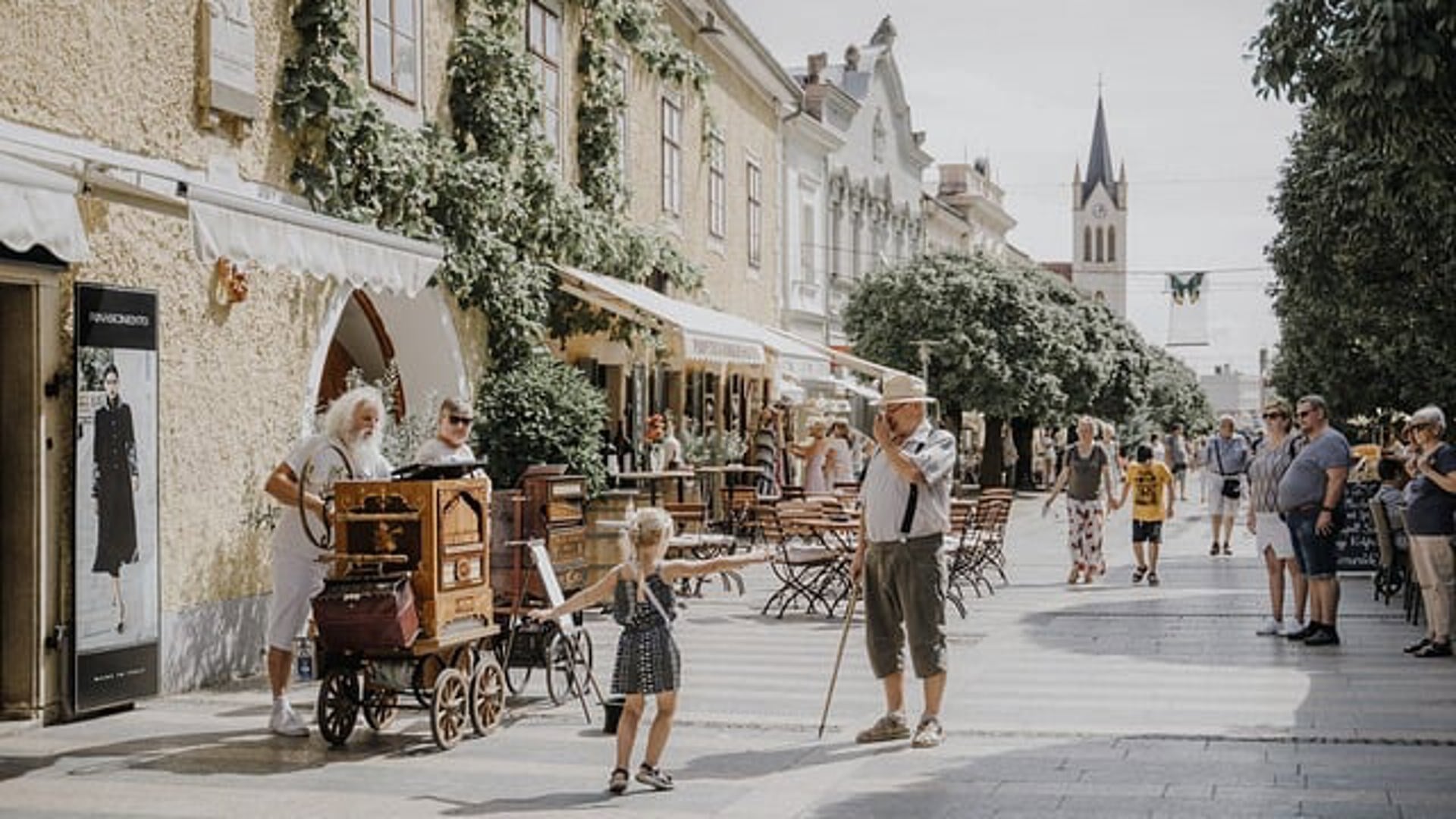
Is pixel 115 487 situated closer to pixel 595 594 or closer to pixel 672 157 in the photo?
pixel 595 594

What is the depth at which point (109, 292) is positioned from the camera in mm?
10039

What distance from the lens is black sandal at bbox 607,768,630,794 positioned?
→ 770cm

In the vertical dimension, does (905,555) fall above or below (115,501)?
below

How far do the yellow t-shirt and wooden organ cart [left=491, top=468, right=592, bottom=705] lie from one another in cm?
840

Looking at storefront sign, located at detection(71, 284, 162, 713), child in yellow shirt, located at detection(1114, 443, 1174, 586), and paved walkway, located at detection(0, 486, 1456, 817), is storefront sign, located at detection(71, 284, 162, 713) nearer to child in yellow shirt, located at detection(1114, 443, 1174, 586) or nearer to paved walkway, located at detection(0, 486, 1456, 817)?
paved walkway, located at detection(0, 486, 1456, 817)

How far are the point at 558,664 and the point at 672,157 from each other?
13484mm

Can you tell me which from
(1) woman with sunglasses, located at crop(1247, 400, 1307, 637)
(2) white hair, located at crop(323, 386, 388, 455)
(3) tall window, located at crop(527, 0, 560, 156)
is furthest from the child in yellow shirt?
(2) white hair, located at crop(323, 386, 388, 455)

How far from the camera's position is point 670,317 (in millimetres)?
17016

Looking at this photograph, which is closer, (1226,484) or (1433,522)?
(1433,522)

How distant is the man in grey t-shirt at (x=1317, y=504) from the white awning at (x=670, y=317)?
611cm

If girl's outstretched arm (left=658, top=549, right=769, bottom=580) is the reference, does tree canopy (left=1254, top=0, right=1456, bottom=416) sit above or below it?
above

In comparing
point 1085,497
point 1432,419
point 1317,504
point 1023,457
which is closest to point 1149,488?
point 1085,497

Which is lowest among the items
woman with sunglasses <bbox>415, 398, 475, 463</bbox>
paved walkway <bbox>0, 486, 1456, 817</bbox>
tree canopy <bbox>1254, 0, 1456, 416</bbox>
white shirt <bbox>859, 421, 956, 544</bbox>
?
paved walkway <bbox>0, 486, 1456, 817</bbox>

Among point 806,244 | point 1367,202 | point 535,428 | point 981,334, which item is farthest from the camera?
point 981,334
